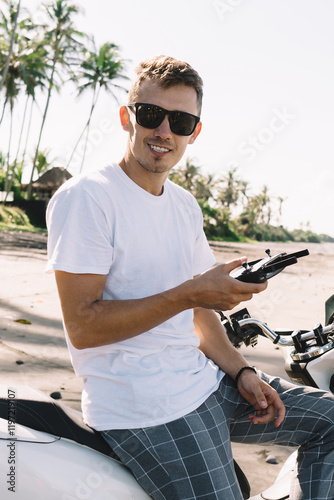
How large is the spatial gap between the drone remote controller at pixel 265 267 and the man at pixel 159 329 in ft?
0.10

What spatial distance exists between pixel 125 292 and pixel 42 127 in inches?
1639

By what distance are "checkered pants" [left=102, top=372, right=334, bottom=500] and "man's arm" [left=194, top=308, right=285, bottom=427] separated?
0.04 meters

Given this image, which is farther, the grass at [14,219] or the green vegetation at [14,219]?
the green vegetation at [14,219]

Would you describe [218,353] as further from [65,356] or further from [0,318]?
[0,318]

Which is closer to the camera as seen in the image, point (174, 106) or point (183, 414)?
point (183, 414)

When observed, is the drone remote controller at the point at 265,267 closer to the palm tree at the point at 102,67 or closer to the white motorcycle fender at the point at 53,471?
the white motorcycle fender at the point at 53,471

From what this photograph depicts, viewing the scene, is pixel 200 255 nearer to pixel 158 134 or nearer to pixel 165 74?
pixel 158 134

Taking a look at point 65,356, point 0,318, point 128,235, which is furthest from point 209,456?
point 0,318

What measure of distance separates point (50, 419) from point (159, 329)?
383mm

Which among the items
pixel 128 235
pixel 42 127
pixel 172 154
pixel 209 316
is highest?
pixel 172 154

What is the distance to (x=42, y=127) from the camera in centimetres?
4091

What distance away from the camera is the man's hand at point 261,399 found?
1.62 m

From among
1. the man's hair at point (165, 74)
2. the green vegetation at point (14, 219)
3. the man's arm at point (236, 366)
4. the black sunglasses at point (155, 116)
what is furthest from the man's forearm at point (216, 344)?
the green vegetation at point (14, 219)

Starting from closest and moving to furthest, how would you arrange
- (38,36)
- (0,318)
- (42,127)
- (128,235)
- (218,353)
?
(128,235) → (218,353) → (0,318) → (38,36) → (42,127)
